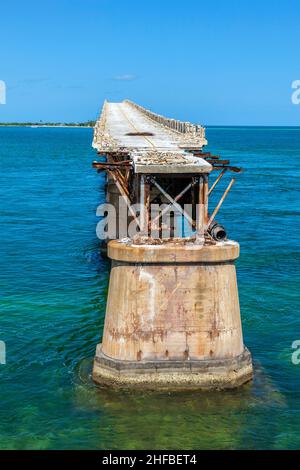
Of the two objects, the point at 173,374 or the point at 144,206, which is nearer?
the point at 173,374

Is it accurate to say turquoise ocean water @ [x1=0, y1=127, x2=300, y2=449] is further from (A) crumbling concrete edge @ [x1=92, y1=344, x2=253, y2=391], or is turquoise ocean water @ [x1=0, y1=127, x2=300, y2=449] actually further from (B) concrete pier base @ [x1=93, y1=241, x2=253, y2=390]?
(B) concrete pier base @ [x1=93, y1=241, x2=253, y2=390]

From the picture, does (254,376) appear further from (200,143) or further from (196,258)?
(200,143)

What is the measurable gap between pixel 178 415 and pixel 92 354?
18.0 ft

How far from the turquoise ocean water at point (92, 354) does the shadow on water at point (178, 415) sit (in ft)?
0.10

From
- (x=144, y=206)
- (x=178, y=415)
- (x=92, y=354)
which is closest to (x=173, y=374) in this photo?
(x=178, y=415)

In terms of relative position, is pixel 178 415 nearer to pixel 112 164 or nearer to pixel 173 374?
pixel 173 374

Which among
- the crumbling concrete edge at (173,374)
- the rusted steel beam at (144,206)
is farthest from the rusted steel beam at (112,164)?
the crumbling concrete edge at (173,374)

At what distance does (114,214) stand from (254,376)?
1880cm

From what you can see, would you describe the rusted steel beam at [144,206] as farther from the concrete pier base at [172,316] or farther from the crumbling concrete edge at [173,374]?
the crumbling concrete edge at [173,374]

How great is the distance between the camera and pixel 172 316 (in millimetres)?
19828

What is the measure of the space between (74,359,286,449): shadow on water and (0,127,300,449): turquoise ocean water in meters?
0.03

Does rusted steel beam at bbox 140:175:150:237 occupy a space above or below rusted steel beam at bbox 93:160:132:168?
below

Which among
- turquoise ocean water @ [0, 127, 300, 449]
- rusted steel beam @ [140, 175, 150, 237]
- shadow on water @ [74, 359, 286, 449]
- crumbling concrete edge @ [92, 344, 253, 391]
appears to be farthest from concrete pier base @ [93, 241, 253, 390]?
rusted steel beam @ [140, 175, 150, 237]

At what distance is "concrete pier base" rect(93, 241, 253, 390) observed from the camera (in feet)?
64.4
